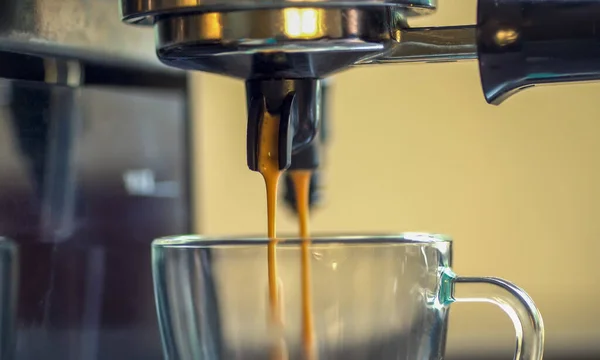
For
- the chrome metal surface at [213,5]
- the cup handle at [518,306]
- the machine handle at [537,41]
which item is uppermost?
the chrome metal surface at [213,5]

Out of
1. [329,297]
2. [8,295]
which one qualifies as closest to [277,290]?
[329,297]

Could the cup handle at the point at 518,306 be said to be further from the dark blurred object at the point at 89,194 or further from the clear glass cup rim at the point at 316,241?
the dark blurred object at the point at 89,194

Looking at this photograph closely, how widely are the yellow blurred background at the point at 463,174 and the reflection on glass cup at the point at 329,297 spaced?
0.46m

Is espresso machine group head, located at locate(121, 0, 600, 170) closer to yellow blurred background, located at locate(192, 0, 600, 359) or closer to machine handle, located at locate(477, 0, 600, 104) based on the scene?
machine handle, located at locate(477, 0, 600, 104)

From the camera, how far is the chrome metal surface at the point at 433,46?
1.11 feet

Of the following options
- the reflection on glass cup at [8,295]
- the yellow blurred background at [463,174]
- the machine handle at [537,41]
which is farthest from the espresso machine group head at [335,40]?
the yellow blurred background at [463,174]

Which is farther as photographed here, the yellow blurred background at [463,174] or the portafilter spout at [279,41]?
the yellow blurred background at [463,174]

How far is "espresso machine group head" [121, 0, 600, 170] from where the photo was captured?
31 cm

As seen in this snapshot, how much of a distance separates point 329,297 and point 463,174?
0.50 m

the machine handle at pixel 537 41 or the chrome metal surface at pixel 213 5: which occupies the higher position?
the chrome metal surface at pixel 213 5

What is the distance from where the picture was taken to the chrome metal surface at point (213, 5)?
0.31m

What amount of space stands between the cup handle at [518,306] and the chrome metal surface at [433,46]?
83 mm

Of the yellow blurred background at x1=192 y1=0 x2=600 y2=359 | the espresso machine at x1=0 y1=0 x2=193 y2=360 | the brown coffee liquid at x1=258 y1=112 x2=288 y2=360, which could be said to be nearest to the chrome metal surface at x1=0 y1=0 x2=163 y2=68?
the espresso machine at x1=0 y1=0 x2=193 y2=360

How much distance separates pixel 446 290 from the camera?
14.6 inches
